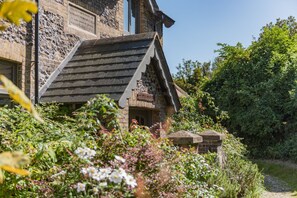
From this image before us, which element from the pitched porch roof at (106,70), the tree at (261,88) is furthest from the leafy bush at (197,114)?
the pitched porch roof at (106,70)

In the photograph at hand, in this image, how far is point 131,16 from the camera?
1474cm

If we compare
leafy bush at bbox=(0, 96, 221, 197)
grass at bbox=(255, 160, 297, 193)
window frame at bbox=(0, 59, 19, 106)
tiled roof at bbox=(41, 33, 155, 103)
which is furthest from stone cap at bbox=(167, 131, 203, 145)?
grass at bbox=(255, 160, 297, 193)

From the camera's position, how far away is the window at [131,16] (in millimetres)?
14352

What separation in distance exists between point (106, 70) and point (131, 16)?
5.66 m

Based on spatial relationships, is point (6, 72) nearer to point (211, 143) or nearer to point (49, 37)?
point (49, 37)

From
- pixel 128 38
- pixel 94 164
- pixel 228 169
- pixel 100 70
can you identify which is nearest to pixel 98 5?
pixel 128 38

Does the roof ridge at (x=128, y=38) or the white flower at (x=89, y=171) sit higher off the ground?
the roof ridge at (x=128, y=38)

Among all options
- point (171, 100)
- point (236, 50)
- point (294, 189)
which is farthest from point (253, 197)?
point (236, 50)

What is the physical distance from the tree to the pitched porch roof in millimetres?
7044

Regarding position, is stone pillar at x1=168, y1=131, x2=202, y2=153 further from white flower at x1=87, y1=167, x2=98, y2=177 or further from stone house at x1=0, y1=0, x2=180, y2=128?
white flower at x1=87, y1=167, x2=98, y2=177

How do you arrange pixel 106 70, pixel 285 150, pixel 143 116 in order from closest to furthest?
1. pixel 106 70
2. pixel 143 116
3. pixel 285 150

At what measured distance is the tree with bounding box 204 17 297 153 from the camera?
16.8m

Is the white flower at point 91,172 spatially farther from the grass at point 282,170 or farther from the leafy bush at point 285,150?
the leafy bush at point 285,150

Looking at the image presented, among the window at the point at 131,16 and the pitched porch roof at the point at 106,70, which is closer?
the pitched porch roof at the point at 106,70
